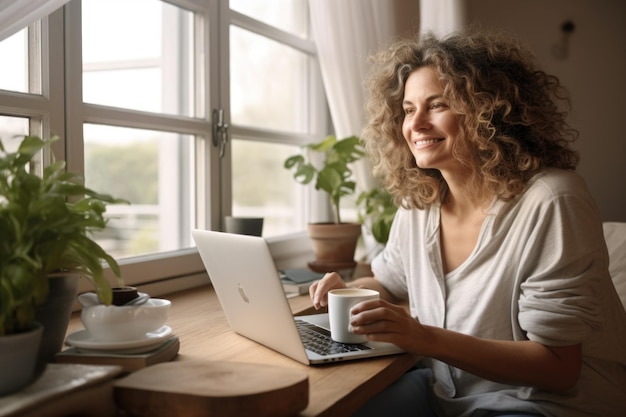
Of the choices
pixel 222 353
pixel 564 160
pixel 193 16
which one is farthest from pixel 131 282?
pixel 564 160

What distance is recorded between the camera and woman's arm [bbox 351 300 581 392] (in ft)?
3.87

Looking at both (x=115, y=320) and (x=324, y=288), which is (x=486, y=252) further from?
(x=115, y=320)

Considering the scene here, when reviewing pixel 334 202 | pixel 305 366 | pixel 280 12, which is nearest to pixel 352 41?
pixel 280 12

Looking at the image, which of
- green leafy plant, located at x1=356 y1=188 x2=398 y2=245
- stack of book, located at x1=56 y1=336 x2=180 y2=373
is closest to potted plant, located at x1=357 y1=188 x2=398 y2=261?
green leafy plant, located at x1=356 y1=188 x2=398 y2=245

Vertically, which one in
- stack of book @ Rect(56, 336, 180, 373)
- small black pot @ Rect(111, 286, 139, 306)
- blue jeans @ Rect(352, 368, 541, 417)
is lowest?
blue jeans @ Rect(352, 368, 541, 417)

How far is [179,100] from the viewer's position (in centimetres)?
213

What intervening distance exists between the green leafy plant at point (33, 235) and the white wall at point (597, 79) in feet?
6.88

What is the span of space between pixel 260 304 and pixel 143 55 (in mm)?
1457

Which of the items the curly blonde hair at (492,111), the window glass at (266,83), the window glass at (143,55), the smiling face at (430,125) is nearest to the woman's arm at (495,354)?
the curly blonde hair at (492,111)

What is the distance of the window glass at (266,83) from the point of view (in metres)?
2.33

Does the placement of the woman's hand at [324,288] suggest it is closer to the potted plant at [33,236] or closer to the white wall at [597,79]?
the potted plant at [33,236]

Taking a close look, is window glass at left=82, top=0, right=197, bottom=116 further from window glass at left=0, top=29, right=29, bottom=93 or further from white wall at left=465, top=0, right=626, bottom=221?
white wall at left=465, top=0, right=626, bottom=221

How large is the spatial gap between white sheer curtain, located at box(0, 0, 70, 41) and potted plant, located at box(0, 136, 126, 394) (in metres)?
0.34

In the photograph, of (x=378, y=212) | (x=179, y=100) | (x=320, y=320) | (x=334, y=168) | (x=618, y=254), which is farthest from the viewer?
(x=378, y=212)
